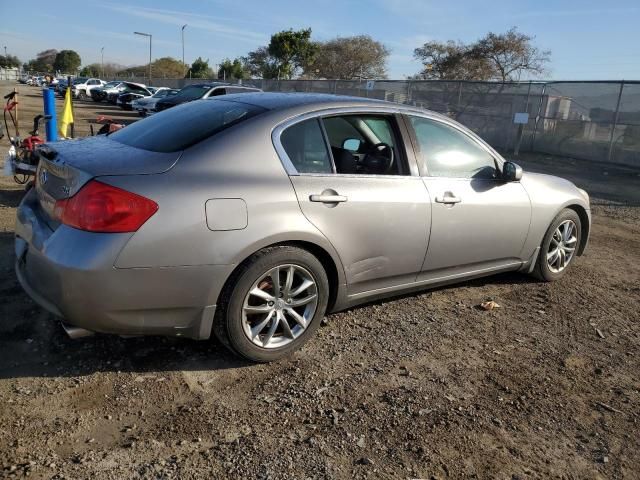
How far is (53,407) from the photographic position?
9.12 feet

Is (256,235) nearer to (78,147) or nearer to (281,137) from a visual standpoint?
(281,137)

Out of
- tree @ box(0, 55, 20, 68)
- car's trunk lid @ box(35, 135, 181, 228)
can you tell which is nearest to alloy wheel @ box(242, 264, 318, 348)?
car's trunk lid @ box(35, 135, 181, 228)

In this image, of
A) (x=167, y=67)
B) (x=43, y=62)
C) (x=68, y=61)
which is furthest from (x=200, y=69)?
(x=43, y=62)

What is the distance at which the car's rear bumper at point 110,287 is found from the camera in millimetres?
2699

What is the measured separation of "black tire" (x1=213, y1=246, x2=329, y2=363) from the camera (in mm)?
3066

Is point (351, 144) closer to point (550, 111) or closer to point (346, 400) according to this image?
point (346, 400)

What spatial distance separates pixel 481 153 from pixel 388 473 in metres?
2.81

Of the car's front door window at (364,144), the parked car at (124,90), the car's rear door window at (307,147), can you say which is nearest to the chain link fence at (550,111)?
the car's front door window at (364,144)

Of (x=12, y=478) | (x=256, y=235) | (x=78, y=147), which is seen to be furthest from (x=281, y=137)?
(x=12, y=478)

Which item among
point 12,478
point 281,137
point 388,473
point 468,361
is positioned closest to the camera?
point 12,478

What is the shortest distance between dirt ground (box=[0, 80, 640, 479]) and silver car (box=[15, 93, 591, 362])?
317mm

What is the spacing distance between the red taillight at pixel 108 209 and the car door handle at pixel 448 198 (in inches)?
81.4

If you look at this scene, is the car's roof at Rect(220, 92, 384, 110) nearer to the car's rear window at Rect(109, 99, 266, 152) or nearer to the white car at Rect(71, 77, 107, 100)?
the car's rear window at Rect(109, 99, 266, 152)

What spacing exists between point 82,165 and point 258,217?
99 centimetres
